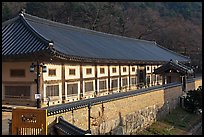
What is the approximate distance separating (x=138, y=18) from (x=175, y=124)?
60.9m

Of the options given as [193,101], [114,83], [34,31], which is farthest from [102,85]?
[193,101]

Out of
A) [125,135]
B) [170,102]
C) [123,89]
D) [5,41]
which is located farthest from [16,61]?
[170,102]

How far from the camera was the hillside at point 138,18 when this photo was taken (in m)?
57.3

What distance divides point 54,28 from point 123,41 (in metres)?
12.5

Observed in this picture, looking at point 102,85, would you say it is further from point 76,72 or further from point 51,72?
point 51,72

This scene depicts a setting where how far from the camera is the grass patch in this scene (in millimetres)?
Answer: 18242

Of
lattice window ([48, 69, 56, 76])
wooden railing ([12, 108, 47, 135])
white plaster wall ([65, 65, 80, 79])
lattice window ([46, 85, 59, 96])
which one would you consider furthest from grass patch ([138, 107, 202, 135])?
wooden railing ([12, 108, 47, 135])

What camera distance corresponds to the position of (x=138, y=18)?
78938mm

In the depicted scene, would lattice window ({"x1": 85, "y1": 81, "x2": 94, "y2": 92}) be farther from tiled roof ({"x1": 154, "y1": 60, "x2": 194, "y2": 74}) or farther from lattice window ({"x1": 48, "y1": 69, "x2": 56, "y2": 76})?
tiled roof ({"x1": 154, "y1": 60, "x2": 194, "y2": 74})

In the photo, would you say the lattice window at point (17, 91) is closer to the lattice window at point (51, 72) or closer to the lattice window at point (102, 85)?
the lattice window at point (51, 72)

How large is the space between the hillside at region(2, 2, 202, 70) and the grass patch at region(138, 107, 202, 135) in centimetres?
3324

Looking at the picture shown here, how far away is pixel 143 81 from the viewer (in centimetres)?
2911

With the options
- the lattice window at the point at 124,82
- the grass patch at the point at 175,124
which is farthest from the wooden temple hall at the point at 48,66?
the grass patch at the point at 175,124

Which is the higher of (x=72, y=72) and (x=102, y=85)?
(x=72, y=72)
